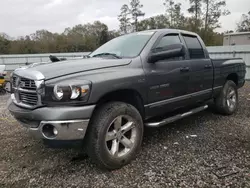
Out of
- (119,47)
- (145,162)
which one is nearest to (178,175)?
(145,162)

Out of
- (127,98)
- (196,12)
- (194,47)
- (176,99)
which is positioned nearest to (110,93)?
(127,98)

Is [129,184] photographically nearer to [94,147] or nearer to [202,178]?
[94,147]

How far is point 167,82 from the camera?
3.25 meters

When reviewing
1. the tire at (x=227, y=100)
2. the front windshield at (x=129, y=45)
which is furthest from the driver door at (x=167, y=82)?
the tire at (x=227, y=100)

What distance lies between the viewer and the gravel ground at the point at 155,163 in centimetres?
248

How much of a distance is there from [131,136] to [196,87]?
168cm

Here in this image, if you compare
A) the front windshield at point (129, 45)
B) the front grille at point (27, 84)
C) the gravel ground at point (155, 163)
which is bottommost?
the gravel ground at point (155, 163)

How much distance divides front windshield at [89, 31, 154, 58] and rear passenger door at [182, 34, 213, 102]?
98 cm

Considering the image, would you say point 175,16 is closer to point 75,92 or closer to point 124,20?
point 124,20

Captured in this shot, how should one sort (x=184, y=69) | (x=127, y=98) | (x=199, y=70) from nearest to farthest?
1. (x=127, y=98)
2. (x=184, y=69)
3. (x=199, y=70)

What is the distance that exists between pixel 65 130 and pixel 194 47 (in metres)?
3.00

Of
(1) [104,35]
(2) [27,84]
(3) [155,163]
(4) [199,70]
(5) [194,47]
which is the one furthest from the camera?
(1) [104,35]

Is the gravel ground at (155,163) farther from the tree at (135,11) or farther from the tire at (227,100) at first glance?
the tree at (135,11)

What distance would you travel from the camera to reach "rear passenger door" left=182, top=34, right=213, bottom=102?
12.5 ft
